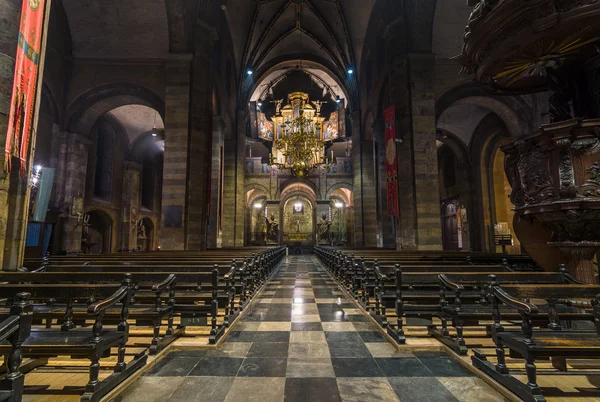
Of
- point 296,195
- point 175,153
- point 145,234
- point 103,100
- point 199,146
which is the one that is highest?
point 103,100

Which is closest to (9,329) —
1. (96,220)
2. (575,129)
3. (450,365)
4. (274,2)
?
(450,365)

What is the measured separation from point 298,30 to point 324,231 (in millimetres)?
15476

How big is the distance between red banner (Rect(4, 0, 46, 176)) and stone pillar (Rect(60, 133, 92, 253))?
9.07m

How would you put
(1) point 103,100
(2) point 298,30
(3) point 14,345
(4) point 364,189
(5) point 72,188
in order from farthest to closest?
1. (2) point 298,30
2. (4) point 364,189
3. (1) point 103,100
4. (5) point 72,188
5. (3) point 14,345

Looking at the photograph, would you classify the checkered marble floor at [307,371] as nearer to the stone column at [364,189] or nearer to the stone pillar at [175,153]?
the stone pillar at [175,153]

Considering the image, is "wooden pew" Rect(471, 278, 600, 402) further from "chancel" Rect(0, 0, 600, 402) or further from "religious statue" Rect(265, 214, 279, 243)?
"religious statue" Rect(265, 214, 279, 243)

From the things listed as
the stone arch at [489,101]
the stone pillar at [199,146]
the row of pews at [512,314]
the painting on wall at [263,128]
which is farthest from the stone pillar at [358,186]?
the row of pews at [512,314]

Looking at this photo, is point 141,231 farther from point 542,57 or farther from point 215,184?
point 542,57

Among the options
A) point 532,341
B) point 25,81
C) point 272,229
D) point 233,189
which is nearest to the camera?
point 532,341

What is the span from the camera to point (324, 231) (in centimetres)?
2728

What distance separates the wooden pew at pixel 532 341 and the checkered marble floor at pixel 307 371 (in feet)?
0.60

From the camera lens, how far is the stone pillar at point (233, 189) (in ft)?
63.3

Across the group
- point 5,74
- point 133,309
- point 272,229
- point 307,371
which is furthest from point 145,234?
point 307,371

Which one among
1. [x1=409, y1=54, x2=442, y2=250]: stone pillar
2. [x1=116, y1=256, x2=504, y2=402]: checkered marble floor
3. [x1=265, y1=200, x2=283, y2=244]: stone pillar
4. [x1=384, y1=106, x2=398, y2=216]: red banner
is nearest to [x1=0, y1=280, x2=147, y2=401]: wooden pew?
[x1=116, y1=256, x2=504, y2=402]: checkered marble floor
